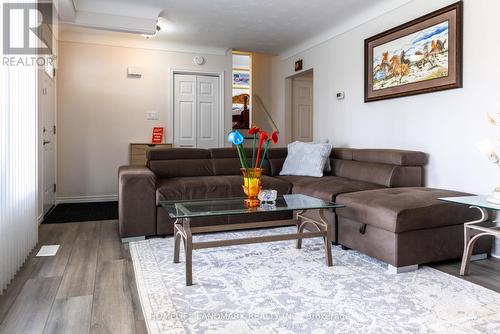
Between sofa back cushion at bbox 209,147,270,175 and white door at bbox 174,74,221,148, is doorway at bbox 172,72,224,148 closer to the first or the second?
white door at bbox 174,74,221,148

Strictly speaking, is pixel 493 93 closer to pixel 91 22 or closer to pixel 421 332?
pixel 421 332

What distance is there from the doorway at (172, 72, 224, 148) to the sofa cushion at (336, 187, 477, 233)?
3.70 metres

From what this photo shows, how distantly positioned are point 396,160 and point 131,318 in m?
2.62

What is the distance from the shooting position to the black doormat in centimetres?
411

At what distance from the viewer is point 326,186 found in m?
3.28

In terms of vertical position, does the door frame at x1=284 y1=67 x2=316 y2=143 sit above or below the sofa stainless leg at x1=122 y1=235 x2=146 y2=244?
above

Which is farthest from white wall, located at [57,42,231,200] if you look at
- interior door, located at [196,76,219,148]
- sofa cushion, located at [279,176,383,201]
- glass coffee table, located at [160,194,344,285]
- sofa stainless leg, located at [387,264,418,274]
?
sofa stainless leg, located at [387,264,418,274]

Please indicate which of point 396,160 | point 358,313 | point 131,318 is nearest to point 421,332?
point 358,313

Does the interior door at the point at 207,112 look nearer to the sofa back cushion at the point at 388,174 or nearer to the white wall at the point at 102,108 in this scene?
the white wall at the point at 102,108

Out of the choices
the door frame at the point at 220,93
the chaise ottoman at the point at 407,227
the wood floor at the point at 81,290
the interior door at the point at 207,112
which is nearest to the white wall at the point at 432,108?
the chaise ottoman at the point at 407,227

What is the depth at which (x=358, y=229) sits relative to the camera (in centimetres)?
273

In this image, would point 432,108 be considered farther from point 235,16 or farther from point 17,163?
point 17,163

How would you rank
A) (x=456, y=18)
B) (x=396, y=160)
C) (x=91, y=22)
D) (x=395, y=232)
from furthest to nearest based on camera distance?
(x=91, y=22) < (x=396, y=160) < (x=456, y=18) < (x=395, y=232)

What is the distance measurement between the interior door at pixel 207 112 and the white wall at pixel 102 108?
497 millimetres
